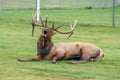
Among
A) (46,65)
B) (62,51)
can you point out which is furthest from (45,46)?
(46,65)

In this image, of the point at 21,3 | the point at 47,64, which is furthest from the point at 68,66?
the point at 21,3

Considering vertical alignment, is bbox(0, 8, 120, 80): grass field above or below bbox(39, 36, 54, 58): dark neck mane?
below

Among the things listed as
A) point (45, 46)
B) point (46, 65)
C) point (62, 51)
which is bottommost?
point (46, 65)

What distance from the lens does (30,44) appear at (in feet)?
58.8

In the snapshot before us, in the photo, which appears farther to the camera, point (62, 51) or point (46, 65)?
point (62, 51)

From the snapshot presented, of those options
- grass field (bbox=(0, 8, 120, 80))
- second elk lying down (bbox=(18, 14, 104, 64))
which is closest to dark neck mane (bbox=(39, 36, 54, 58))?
second elk lying down (bbox=(18, 14, 104, 64))

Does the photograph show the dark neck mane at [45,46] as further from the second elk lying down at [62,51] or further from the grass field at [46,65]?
the grass field at [46,65]

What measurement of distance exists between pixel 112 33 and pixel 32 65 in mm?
12071

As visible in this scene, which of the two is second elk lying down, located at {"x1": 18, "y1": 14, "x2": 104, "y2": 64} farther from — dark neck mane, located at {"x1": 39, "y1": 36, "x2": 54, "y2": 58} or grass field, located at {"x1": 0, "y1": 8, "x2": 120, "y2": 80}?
grass field, located at {"x1": 0, "y1": 8, "x2": 120, "y2": 80}

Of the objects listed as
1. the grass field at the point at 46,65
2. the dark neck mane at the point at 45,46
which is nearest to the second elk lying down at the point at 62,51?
the dark neck mane at the point at 45,46

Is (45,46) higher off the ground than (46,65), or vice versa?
(45,46)

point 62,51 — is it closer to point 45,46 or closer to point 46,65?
point 45,46

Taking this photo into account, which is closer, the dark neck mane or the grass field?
the grass field

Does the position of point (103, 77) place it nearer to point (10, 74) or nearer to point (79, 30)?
point (10, 74)
